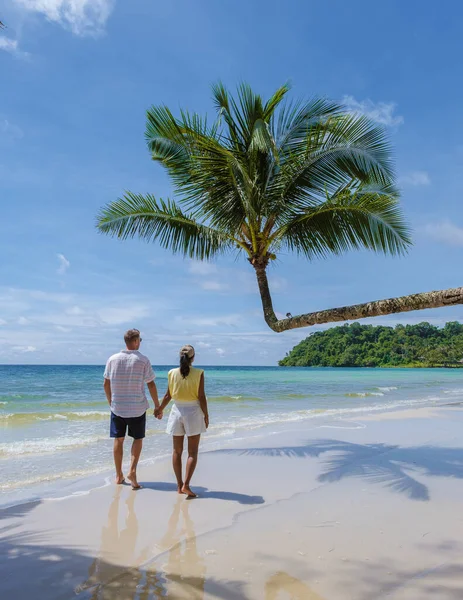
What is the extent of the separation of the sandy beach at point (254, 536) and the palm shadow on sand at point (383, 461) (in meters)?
0.04

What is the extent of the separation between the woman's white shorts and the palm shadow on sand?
171 cm

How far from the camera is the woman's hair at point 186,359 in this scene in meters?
4.77

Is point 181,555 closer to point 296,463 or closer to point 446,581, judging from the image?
point 446,581

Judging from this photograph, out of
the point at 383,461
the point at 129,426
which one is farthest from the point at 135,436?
the point at 383,461

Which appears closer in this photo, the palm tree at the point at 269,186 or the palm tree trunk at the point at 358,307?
the palm tree trunk at the point at 358,307

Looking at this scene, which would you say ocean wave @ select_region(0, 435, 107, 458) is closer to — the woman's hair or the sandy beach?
the sandy beach

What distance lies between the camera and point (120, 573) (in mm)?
2977

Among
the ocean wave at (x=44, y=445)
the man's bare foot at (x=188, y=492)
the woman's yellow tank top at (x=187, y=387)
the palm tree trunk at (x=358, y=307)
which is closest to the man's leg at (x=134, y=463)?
the man's bare foot at (x=188, y=492)

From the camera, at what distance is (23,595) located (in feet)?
8.95

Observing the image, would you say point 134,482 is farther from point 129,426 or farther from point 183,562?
point 183,562

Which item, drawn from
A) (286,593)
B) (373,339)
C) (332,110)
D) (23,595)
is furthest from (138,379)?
(373,339)

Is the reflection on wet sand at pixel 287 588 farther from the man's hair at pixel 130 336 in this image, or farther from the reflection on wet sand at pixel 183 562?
the man's hair at pixel 130 336

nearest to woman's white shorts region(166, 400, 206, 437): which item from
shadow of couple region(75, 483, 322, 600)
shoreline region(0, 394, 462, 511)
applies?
shadow of couple region(75, 483, 322, 600)

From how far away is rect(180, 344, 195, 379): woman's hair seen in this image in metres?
4.77
